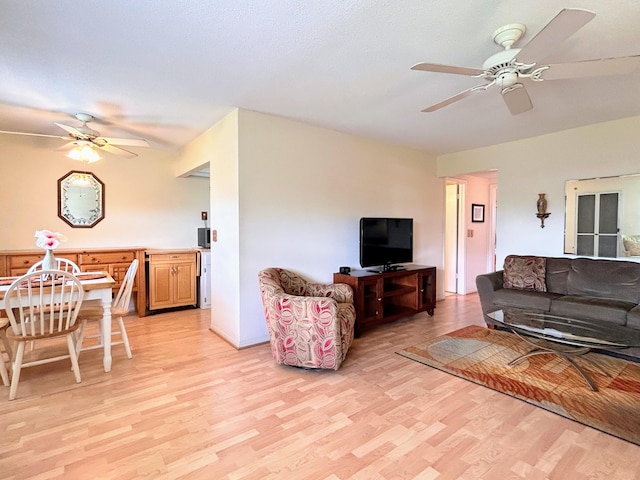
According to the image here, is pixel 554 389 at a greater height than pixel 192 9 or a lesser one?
lesser

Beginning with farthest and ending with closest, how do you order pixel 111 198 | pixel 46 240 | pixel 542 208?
pixel 111 198 → pixel 542 208 → pixel 46 240

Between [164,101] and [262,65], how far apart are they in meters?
1.23

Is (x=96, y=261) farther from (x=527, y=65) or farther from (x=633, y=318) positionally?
(x=633, y=318)

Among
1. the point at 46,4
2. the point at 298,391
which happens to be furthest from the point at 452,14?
the point at 298,391

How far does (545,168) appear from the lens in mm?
4219

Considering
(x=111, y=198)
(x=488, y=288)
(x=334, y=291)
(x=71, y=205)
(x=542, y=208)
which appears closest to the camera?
(x=334, y=291)

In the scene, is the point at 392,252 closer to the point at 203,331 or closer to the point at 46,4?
the point at 203,331

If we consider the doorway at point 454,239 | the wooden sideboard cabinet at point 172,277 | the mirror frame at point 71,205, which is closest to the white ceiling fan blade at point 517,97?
the doorway at point 454,239

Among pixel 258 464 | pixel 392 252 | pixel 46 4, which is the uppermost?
pixel 46 4

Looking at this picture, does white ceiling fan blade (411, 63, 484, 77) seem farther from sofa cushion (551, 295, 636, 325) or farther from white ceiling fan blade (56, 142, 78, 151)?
white ceiling fan blade (56, 142, 78, 151)

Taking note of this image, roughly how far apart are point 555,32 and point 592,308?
2.72 m

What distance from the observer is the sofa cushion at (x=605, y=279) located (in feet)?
10.9

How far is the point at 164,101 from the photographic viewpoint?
306 cm

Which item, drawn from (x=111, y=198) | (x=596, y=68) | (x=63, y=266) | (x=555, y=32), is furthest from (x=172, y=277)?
(x=596, y=68)
